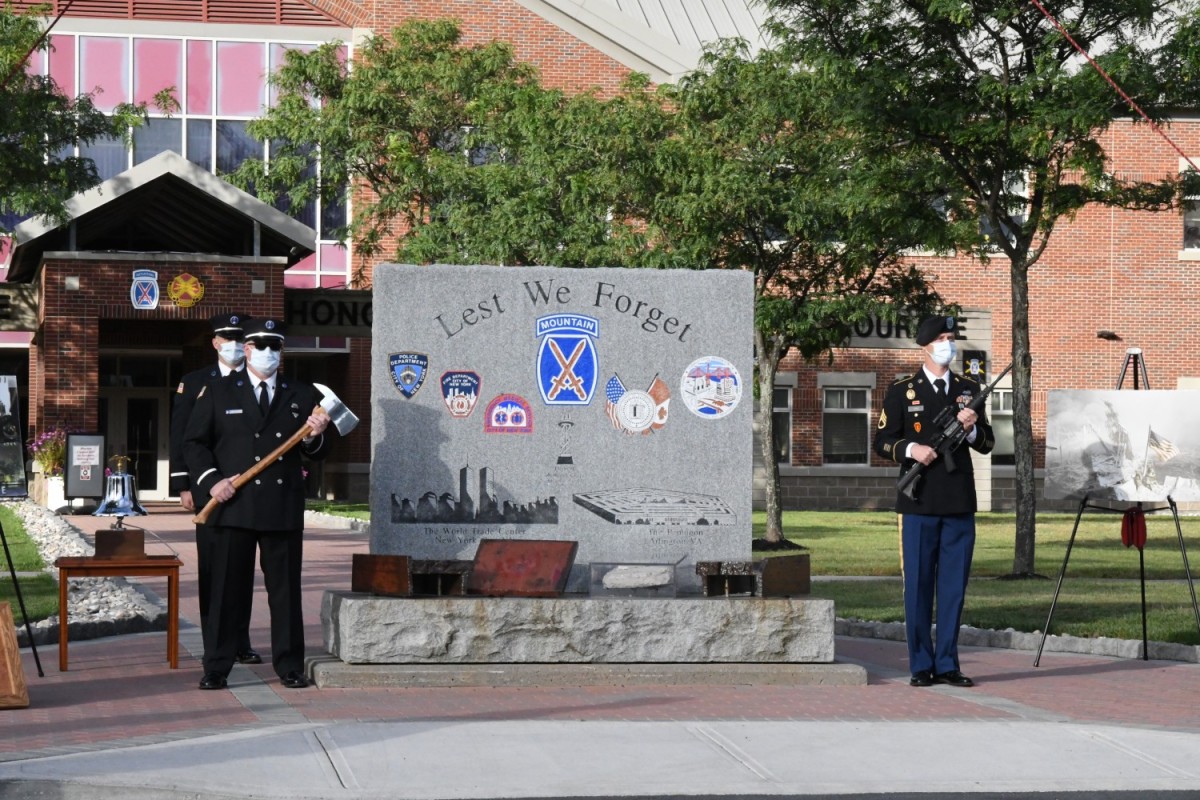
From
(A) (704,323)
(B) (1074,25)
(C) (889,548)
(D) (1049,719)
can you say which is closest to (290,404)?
(A) (704,323)

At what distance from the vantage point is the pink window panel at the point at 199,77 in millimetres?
41719

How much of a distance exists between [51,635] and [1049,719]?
669 centimetres

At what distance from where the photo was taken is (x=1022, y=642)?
12828 millimetres

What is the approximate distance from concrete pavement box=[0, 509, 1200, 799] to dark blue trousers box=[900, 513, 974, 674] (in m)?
0.23

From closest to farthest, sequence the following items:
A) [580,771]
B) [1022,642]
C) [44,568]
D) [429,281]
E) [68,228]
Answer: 1. [580,771]
2. [429,281]
3. [1022,642]
4. [44,568]
5. [68,228]

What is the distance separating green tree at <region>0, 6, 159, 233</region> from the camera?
84.2 ft

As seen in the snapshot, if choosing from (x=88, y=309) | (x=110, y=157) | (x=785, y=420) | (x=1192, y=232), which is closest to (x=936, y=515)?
(x=88, y=309)

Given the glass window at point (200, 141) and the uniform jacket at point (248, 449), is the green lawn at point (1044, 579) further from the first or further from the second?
the glass window at point (200, 141)

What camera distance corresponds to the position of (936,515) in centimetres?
1054

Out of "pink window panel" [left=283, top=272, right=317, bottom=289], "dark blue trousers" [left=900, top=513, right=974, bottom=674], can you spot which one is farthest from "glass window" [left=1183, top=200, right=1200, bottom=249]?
"dark blue trousers" [left=900, top=513, right=974, bottom=674]

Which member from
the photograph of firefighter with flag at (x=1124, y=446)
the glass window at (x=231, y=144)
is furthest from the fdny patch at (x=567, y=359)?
the glass window at (x=231, y=144)

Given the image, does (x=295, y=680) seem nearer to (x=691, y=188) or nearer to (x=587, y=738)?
(x=587, y=738)

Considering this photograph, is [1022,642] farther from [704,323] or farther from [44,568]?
[44,568]

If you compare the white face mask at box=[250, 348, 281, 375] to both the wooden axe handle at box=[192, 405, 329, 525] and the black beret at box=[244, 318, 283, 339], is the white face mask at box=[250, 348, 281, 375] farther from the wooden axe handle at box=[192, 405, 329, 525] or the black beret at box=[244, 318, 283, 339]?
the wooden axe handle at box=[192, 405, 329, 525]
